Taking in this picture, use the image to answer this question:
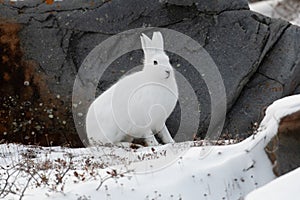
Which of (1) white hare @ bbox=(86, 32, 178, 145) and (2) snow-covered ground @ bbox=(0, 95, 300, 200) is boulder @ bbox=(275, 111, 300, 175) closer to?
(2) snow-covered ground @ bbox=(0, 95, 300, 200)

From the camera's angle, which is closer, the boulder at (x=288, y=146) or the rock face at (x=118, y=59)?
the boulder at (x=288, y=146)

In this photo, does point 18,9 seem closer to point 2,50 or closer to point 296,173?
point 2,50

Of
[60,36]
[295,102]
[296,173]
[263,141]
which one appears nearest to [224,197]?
[263,141]

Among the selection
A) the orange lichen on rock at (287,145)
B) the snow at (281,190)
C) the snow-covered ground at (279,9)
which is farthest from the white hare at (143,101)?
the snow-covered ground at (279,9)

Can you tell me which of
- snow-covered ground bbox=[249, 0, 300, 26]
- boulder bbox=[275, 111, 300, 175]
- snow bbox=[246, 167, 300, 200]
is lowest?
snow bbox=[246, 167, 300, 200]

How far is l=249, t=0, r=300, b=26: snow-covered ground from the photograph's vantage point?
42.0ft

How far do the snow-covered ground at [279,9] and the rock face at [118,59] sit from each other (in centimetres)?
177

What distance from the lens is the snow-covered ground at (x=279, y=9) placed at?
504 inches

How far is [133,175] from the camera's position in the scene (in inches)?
226

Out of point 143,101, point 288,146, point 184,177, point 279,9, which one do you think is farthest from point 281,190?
point 279,9

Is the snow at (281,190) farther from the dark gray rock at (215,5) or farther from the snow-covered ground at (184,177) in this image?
the dark gray rock at (215,5)

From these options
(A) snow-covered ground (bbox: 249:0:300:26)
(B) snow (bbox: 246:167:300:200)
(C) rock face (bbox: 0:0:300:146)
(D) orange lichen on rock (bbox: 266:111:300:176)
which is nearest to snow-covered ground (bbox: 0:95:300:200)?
(D) orange lichen on rock (bbox: 266:111:300:176)

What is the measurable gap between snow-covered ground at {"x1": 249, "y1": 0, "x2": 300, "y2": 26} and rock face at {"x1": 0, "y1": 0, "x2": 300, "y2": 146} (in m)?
1.77

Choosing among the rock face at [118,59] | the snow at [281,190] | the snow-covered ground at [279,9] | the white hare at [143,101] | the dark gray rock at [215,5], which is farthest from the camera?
the snow-covered ground at [279,9]
